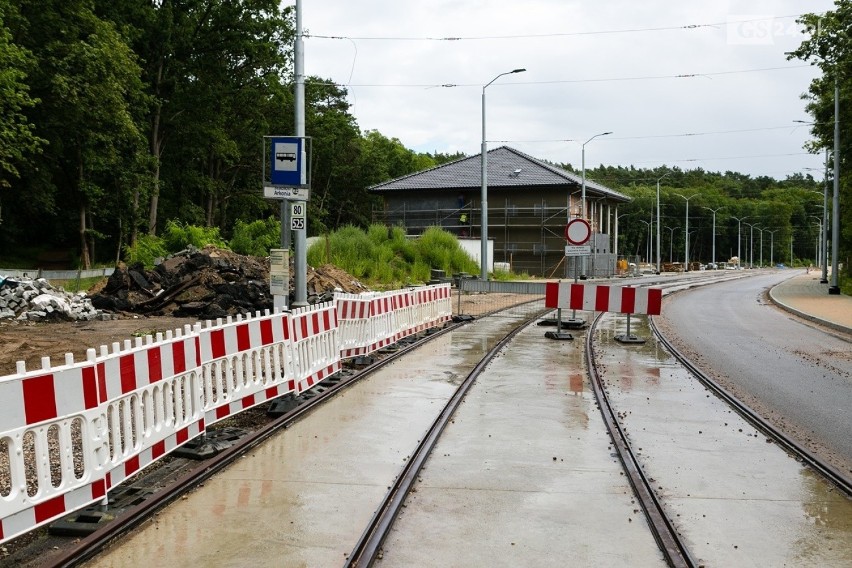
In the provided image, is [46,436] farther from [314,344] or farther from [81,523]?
[314,344]

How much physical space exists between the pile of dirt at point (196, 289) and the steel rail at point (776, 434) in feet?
37.8

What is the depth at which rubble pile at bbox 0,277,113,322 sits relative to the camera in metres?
20.4

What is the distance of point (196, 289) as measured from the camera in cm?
2330

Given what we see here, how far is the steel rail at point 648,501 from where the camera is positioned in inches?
192

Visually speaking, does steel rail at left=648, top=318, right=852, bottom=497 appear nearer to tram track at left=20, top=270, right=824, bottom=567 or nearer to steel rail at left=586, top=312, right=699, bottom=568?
tram track at left=20, top=270, right=824, bottom=567

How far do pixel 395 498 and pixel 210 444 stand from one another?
2.35 metres

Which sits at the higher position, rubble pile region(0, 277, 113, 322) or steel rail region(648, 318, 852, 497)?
rubble pile region(0, 277, 113, 322)

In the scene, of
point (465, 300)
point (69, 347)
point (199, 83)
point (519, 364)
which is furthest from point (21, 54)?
point (519, 364)

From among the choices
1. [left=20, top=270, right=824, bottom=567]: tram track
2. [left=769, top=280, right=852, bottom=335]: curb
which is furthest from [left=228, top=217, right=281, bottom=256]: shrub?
[left=20, top=270, right=824, bottom=567]: tram track

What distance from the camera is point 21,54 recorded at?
32.7m

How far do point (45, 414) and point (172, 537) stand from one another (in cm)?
113

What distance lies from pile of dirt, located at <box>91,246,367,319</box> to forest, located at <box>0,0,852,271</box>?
11.5 metres

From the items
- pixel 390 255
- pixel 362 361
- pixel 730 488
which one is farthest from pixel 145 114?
pixel 730 488

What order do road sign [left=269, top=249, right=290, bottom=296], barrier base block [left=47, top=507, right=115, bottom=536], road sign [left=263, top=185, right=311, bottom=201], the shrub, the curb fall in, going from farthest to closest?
the shrub, the curb, road sign [left=263, top=185, right=311, bottom=201], road sign [left=269, top=249, right=290, bottom=296], barrier base block [left=47, top=507, right=115, bottom=536]
